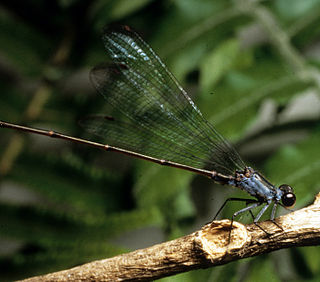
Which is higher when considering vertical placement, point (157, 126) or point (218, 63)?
point (218, 63)

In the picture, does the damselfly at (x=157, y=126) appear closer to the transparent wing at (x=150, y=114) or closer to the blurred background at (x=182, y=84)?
the transparent wing at (x=150, y=114)

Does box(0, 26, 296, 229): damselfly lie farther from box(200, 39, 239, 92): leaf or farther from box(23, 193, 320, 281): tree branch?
box(200, 39, 239, 92): leaf

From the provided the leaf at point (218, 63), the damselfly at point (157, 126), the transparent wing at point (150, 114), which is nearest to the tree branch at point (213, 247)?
the damselfly at point (157, 126)

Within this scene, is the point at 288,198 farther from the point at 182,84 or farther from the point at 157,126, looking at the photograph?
the point at 182,84

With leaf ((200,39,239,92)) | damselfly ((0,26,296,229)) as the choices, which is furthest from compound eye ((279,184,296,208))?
leaf ((200,39,239,92))

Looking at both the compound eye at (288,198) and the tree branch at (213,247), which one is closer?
the tree branch at (213,247)

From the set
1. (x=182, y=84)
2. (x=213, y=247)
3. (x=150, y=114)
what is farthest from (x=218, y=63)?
(x=213, y=247)
